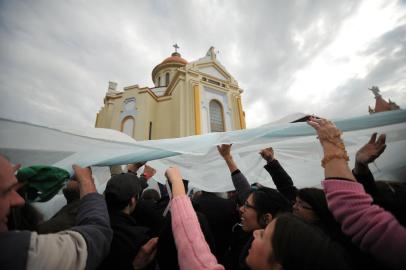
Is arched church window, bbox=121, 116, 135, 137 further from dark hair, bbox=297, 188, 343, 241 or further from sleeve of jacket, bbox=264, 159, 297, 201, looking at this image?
dark hair, bbox=297, 188, 343, 241

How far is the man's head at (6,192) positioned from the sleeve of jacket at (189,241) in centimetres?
71

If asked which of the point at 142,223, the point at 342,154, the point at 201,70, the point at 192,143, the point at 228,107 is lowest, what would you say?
the point at 142,223

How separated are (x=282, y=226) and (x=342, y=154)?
0.53 metres

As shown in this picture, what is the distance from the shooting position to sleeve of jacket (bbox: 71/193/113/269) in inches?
33.2

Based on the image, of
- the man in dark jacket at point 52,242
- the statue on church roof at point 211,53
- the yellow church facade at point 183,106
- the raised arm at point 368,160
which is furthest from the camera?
the statue on church roof at point 211,53

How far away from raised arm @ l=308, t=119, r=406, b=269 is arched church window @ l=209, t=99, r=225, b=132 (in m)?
11.3

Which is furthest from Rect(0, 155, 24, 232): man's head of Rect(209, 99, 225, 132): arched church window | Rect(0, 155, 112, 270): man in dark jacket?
Rect(209, 99, 225, 132): arched church window

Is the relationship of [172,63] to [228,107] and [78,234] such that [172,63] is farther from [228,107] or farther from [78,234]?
[78,234]

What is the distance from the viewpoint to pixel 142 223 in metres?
1.65

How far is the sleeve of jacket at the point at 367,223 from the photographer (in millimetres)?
663

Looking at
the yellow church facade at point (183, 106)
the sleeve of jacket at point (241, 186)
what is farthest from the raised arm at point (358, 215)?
the yellow church facade at point (183, 106)

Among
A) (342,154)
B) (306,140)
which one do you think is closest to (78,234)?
(342,154)

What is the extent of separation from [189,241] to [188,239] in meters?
0.01

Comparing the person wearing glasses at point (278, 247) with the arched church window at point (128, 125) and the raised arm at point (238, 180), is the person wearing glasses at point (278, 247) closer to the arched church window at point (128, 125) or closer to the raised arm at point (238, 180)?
the raised arm at point (238, 180)
